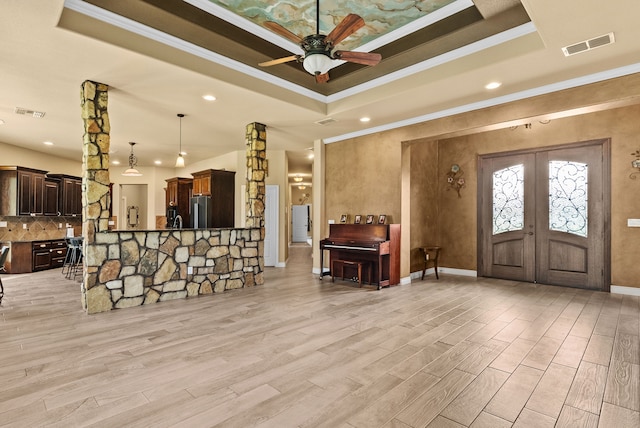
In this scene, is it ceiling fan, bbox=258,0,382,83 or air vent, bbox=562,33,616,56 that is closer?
ceiling fan, bbox=258,0,382,83

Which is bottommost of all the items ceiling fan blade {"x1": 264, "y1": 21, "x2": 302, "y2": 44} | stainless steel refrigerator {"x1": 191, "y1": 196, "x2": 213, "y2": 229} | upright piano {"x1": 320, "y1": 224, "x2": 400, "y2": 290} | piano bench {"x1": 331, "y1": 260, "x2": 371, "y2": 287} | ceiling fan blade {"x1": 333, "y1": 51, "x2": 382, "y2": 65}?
piano bench {"x1": 331, "y1": 260, "x2": 371, "y2": 287}

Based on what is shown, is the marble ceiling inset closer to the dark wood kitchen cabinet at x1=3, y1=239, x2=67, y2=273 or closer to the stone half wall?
the stone half wall

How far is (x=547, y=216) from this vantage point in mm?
5867

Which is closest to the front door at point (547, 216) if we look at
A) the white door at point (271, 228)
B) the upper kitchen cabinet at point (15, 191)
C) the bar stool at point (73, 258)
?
the white door at point (271, 228)

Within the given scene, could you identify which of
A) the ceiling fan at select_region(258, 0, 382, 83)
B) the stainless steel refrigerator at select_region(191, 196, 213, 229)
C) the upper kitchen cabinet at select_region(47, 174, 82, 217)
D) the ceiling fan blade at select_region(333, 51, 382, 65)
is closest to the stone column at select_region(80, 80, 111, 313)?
the ceiling fan at select_region(258, 0, 382, 83)

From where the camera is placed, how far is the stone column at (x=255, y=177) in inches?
228

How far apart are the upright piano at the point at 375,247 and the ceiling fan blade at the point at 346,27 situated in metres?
3.38

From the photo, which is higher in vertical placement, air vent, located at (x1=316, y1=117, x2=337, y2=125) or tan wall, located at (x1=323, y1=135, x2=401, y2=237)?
air vent, located at (x1=316, y1=117, x2=337, y2=125)

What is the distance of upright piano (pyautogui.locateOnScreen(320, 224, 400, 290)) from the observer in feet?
18.4

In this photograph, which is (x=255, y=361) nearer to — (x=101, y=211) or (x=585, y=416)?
(x=585, y=416)

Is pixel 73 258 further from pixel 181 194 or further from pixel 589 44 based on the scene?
pixel 589 44

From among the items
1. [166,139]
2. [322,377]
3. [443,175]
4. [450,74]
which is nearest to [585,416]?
[322,377]

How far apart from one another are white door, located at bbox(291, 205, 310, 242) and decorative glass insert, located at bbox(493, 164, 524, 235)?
34.1ft

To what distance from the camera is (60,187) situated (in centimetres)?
853
